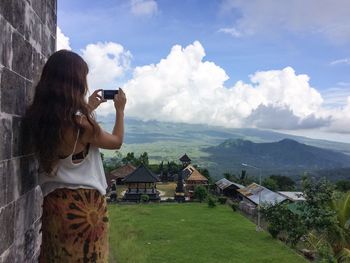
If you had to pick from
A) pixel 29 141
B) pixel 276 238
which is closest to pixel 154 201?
pixel 276 238

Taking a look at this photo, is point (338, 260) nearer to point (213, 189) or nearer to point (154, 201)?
point (154, 201)

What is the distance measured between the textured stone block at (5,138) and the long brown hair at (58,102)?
0.14 m

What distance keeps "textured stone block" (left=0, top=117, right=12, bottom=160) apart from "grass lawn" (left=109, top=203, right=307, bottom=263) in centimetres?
1112

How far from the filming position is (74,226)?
7.45 ft

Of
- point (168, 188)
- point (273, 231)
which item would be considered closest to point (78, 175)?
point (273, 231)

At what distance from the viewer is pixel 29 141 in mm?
2531

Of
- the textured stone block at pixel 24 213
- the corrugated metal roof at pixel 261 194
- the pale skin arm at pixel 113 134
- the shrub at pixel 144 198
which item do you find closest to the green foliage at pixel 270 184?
the corrugated metal roof at pixel 261 194

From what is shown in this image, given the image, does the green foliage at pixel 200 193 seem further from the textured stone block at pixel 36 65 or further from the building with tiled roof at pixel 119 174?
the textured stone block at pixel 36 65

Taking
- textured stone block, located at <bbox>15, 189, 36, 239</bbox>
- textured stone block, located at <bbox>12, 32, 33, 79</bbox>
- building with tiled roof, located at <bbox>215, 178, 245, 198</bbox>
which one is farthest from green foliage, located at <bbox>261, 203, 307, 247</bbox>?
textured stone block, located at <bbox>12, 32, 33, 79</bbox>

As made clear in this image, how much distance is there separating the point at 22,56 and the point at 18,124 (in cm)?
40

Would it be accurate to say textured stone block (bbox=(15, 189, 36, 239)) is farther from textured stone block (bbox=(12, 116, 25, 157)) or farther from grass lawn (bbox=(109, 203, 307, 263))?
grass lawn (bbox=(109, 203, 307, 263))

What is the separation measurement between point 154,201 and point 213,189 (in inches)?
290

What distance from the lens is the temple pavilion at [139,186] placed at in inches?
1100

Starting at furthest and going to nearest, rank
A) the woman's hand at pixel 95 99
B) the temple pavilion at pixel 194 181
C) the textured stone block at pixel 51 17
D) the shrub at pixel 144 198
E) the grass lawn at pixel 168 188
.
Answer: the temple pavilion at pixel 194 181 → the grass lawn at pixel 168 188 → the shrub at pixel 144 198 → the textured stone block at pixel 51 17 → the woman's hand at pixel 95 99
